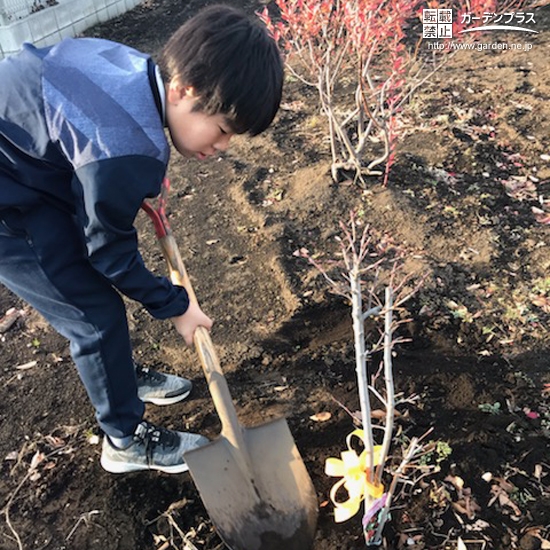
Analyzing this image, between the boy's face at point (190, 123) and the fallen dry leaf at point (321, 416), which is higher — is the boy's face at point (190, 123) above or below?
above

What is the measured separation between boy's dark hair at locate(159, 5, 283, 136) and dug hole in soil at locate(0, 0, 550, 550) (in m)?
1.32

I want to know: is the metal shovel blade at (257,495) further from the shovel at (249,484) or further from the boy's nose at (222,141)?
the boy's nose at (222,141)

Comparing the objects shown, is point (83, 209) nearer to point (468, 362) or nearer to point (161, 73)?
point (161, 73)

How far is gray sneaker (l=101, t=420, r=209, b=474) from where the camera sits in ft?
7.66

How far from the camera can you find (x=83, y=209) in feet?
5.51

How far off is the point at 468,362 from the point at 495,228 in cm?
127

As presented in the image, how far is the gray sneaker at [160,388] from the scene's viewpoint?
264cm

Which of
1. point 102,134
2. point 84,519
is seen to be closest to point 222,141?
point 102,134

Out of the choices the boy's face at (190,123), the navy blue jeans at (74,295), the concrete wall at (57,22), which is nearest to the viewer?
the boy's face at (190,123)

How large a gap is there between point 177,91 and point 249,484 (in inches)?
55.0

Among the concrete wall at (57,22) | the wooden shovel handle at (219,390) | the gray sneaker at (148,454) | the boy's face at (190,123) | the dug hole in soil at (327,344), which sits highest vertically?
the boy's face at (190,123)

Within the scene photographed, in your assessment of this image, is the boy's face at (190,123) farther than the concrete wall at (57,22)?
No
